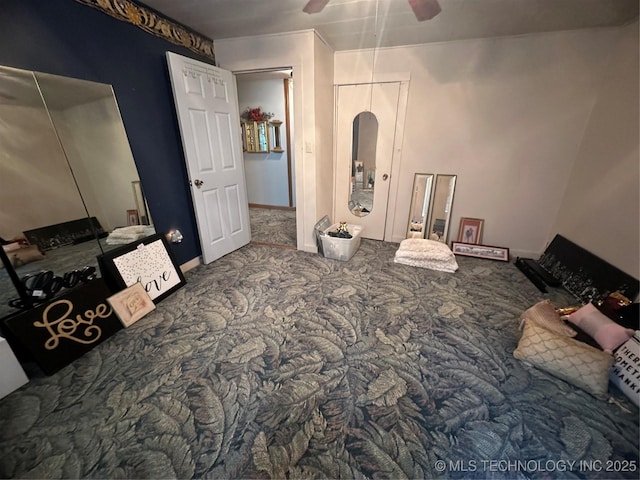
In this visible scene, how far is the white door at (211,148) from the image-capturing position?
7.72 ft

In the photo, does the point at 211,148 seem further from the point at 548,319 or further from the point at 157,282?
the point at 548,319

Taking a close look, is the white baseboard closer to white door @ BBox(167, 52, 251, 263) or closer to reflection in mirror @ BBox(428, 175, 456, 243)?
white door @ BBox(167, 52, 251, 263)

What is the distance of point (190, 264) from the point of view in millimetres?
2826

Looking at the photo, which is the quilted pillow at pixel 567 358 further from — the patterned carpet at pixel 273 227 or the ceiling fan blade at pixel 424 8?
the patterned carpet at pixel 273 227

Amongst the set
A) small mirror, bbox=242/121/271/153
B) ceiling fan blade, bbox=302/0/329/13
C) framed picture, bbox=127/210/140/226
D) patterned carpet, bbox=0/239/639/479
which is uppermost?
ceiling fan blade, bbox=302/0/329/13

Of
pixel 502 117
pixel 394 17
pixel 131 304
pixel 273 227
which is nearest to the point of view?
pixel 131 304

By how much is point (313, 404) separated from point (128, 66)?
2821 mm

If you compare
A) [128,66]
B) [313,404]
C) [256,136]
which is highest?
[128,66]

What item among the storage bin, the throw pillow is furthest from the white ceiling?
the throw pillow

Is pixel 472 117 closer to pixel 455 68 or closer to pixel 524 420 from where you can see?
pixel 455 68

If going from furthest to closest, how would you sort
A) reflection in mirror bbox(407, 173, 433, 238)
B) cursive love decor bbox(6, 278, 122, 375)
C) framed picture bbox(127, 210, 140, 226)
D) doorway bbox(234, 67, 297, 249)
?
doorway bbox(234, 67, 297, 249) → reflection in mirror bbox(407, 173, 433, 238) → framed picture bbox(127, 210, 140, 226) → cursive love decor bbox(6, 278, 122, 375)

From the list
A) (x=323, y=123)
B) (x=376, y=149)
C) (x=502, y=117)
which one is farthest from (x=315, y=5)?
(x=502, y=117)

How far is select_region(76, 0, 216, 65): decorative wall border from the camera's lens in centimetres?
186

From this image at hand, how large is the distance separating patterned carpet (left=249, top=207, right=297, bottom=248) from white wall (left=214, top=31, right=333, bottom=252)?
2.10 feet
